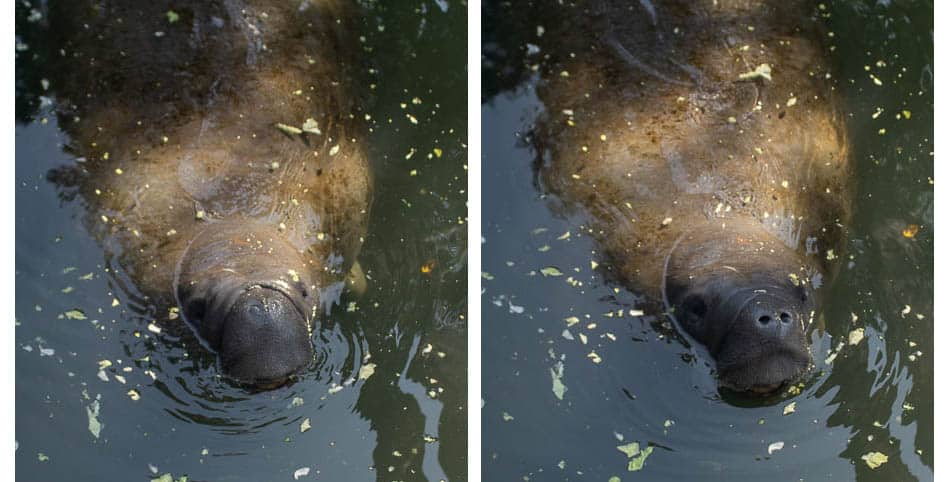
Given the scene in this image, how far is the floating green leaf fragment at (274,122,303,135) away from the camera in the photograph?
27.8ft

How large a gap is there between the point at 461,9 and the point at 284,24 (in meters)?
1.67

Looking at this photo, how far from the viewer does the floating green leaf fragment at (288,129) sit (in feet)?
27.8

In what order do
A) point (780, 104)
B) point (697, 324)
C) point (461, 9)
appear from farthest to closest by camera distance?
1. point (461, 9)
2. point (780, 104)
3. point (697, 324)

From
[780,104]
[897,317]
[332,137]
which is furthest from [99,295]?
[897,317]

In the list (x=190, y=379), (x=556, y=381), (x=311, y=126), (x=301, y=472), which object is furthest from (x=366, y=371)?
(x=311, y=126)

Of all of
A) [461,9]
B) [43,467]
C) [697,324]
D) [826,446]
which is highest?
[461,9]

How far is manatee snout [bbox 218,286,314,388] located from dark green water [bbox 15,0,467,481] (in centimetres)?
87

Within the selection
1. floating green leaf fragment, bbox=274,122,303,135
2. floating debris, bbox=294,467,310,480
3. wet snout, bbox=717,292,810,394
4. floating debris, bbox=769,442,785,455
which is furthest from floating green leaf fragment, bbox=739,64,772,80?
floating debris, bbox=294,467,310,480

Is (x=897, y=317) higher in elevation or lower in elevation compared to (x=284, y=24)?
lower

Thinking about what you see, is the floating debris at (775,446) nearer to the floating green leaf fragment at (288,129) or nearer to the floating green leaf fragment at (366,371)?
the floating green leaf fragment at (366,371)

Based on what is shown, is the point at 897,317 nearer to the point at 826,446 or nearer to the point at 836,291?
the point at 836,291

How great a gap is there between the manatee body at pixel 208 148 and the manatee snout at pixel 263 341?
35cm

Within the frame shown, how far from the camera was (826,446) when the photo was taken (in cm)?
820

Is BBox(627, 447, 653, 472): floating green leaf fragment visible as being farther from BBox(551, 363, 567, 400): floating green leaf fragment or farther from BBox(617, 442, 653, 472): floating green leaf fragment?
BBox(551, 363, 567, 400): floating green leaf fragment
